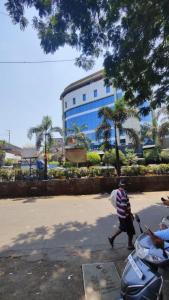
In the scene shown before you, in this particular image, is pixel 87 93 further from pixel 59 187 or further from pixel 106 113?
pixel 59 187

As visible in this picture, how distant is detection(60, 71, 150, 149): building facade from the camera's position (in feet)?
200

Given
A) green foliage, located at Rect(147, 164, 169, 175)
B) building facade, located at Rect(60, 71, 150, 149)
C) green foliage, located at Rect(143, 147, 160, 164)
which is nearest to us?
green foliage, located at Rect(147, 164, 169, 175)

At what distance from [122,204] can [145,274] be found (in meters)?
3.75

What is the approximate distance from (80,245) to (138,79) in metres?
5.71

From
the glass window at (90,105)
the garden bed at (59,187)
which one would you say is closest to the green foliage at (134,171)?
the garden bed at (59,187)

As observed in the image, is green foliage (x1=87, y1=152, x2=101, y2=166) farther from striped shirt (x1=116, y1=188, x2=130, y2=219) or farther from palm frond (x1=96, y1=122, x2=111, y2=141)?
striped shirt (x1=116, y1=188, x2=130, y2=219)

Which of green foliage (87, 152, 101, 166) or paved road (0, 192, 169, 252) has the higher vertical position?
green foliage (87, 152, 101, 166)

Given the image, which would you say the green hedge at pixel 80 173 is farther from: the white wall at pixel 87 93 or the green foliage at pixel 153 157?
the white wall at pixel 87 93

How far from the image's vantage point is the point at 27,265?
579cm

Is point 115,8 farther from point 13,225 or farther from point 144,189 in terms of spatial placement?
point 144,189

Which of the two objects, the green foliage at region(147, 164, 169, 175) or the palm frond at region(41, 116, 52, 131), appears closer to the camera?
the green foliage at region(147, 164, 169, 175)

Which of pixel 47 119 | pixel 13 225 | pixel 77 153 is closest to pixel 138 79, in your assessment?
pixel 13 225

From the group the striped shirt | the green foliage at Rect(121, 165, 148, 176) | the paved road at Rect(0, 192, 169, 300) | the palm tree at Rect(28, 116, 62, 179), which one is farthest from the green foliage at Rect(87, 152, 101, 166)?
the striped shirt

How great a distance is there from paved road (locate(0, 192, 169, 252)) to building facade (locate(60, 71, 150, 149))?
4525 cm
